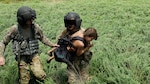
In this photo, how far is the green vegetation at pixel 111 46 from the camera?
470cm

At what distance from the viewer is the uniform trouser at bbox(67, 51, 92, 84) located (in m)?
4.57

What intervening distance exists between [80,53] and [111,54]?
2.73 ft

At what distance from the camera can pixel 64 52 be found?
454 centimetres

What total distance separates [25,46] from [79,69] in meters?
0.71

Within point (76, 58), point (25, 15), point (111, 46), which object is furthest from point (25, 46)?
point (111, 46)

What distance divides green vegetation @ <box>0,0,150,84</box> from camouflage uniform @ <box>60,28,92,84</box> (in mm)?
138

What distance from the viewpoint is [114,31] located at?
261 inches

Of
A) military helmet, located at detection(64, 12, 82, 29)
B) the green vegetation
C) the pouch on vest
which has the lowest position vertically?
the green vegetation

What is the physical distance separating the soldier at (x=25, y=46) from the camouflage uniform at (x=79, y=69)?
33cm

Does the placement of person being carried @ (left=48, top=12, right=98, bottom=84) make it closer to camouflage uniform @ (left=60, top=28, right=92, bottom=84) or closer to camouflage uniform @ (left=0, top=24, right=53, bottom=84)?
camouflage uniform @ (left=60, top=28, right=92, bottom=84)

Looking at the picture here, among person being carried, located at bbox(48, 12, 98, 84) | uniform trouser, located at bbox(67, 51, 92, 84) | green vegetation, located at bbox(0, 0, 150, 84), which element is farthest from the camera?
green vegetation, located at bbox(0, 0, 150, 84)

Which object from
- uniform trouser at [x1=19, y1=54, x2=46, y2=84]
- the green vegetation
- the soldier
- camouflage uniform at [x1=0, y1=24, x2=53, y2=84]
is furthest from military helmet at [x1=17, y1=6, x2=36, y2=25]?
the green vegetation

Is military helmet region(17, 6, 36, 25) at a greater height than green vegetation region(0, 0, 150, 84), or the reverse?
military helmet region(17, 6, 36, 25)

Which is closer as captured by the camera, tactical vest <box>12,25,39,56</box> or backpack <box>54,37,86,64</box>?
backpack <box>54,37,86,64</box>
